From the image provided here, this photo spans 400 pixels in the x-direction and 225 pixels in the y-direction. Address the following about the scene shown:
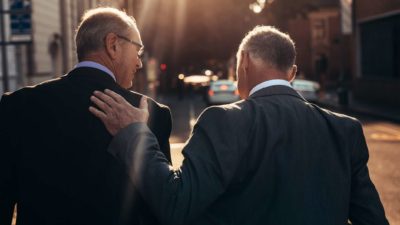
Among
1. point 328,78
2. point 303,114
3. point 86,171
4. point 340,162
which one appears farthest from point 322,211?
point 328,78

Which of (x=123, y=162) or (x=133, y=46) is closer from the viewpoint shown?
(x=123, y=162)

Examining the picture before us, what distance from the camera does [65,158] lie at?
2535mm

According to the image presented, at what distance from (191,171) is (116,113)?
41 centimetres

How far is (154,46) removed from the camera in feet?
169

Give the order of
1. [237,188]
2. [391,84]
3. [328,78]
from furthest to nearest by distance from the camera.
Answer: [328,78] < [391,84] < [237,188]

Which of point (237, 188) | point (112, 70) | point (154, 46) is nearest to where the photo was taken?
point (237, 188)

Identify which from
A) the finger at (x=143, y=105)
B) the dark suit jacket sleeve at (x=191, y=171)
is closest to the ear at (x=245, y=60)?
the dark suit jacket sleeve at (x=191, y=171)

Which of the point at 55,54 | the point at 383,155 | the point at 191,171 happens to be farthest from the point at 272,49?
the point at 55,54

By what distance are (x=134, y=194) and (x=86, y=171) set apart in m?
0.21

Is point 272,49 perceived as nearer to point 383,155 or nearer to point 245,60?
point 245,60

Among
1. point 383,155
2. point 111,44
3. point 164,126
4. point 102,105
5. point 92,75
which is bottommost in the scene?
point 383,155

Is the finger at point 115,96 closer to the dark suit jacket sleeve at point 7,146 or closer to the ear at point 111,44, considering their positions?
the ear at point 111,44

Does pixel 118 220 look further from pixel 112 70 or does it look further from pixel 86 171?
pixel 112 70

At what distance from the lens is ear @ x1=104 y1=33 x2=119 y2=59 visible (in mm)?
2662
